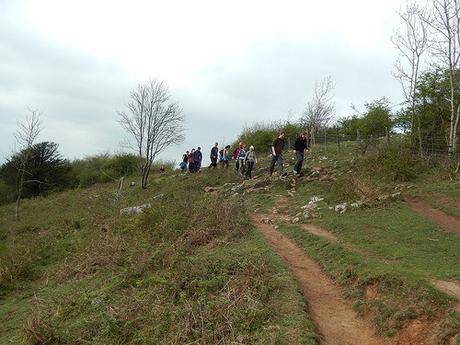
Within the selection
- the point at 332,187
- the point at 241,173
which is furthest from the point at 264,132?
the point at 332,187

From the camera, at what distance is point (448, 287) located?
607 cm

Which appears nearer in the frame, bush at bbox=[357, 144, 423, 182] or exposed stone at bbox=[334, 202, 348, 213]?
exposed stone at bbox=[334, 202, 348, 213]

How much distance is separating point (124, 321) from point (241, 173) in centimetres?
1651

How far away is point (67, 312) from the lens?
7402mm

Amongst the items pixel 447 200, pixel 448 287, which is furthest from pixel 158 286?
pixel 447 200

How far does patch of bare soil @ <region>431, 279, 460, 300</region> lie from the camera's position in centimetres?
585

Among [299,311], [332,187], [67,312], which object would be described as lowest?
[67,312]

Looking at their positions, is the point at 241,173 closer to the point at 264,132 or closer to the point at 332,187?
the point at 332,187

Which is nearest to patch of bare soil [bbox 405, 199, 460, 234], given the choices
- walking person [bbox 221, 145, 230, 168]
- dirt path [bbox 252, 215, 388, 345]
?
dirt path [bbox 252, 215, 388, 345]

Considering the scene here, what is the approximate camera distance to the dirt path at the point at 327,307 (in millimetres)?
5602

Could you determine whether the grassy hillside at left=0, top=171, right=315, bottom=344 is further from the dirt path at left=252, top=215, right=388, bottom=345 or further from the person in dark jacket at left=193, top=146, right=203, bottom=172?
the person in dark jacket at left=193, top=146, right=203, bottom=172

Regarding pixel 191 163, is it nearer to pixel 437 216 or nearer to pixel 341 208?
pixel 341 208

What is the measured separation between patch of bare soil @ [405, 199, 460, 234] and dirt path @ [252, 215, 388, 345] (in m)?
3.16

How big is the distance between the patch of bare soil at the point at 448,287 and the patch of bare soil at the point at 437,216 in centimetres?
325
